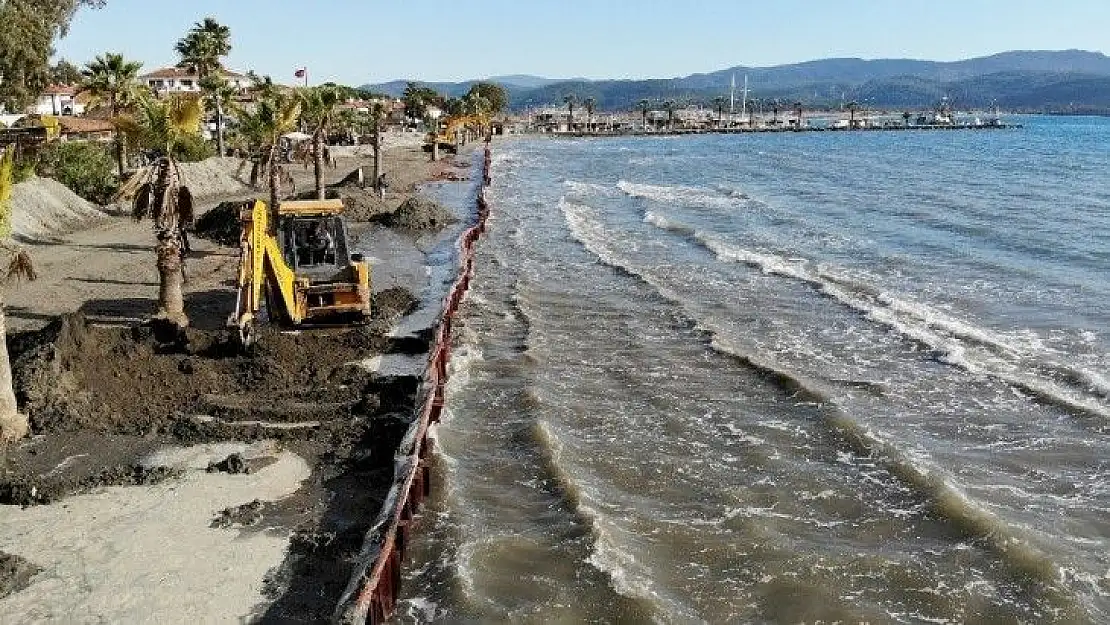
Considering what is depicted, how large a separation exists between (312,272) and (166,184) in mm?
3093

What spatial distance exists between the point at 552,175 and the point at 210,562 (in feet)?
193

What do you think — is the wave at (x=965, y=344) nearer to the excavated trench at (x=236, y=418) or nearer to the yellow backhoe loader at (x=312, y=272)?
the excavated trench at (x=236, y=418)

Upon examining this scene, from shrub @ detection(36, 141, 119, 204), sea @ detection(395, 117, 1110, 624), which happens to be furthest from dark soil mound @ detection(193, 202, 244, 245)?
Result: sea @ detection(395, 117, 1110, 624)

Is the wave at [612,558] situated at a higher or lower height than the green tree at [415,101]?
lower

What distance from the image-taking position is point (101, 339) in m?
15.7

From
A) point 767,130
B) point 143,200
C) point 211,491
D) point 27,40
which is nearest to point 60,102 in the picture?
point 27,40

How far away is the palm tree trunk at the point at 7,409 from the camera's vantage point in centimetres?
1239

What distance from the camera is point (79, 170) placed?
34.6 metres

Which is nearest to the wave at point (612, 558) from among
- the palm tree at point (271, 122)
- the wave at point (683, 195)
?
the palm tree at point (271, 122)

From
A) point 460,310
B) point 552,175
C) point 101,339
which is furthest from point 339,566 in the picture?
point 552,175

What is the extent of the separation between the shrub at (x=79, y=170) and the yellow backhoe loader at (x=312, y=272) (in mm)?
19594

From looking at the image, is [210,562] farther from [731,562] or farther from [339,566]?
[731,562]

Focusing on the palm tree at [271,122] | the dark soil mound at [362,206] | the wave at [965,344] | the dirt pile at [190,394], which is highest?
the palm tree at [271,122]

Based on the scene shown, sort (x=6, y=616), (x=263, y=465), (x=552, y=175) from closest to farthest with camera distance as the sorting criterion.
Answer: (x=6, y=616) < (x=263, y=465) < (x=552, y=175)
